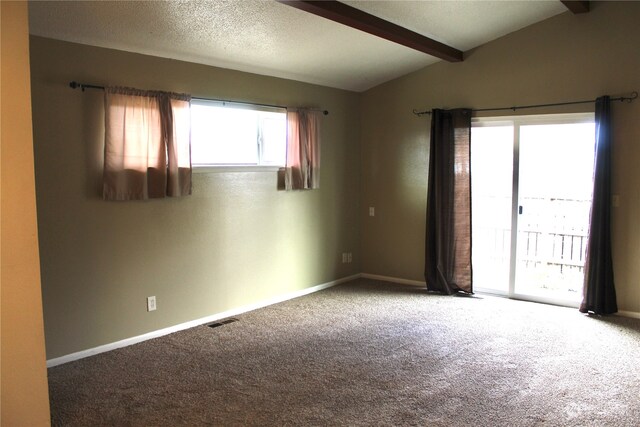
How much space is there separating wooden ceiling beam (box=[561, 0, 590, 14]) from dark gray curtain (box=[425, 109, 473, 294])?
1.33 m

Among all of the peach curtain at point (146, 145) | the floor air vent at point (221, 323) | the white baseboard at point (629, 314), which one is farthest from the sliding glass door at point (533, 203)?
the peach curtain at point (146, 145)

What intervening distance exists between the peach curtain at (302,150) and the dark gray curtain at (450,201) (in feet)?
4.14

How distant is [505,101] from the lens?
17.2 feet

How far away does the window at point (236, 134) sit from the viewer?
4.55 m

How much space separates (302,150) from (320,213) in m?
0.82

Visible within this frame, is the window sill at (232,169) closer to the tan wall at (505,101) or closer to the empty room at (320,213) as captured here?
the empty room at (320,213)

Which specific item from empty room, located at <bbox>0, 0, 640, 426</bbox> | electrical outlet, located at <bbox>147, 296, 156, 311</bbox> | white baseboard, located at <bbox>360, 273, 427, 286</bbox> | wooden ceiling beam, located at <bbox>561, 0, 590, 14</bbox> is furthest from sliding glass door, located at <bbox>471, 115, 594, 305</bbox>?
electrical outlet, located at <bbox>147, 296, 156, 311</bbox>

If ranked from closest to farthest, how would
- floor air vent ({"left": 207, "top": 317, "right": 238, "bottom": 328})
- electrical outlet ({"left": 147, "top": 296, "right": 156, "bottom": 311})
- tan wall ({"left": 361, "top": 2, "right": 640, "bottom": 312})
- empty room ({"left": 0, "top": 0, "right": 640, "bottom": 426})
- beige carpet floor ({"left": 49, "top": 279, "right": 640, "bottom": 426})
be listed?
beige carpet floor ({"left": 49, "top": 279, "right": 640, "bottom": 426})
empty room ({"left": 0, "top": 0, "right": 640, "bottom": 426})
electrical outlet ({"left": 147, "top": 296, "right": 156, "bottom": 311})
floor air vent ({"left": 207, "top": 317, "right": 238, "bottom": 328})
tan wall ({"left": 361, "top": 2, "right": 640, "bottom": 312})

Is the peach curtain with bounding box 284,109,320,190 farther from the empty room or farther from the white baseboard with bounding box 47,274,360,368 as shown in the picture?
the white baseboard with bounding box 47,274,360,368

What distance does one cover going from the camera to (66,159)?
3.60 meters

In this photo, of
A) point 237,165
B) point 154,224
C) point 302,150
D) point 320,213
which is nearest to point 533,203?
point 320,213

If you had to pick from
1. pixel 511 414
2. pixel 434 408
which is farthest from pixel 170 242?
pixel 511 414

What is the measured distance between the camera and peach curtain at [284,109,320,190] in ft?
17.3

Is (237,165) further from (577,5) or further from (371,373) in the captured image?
(577,5)
